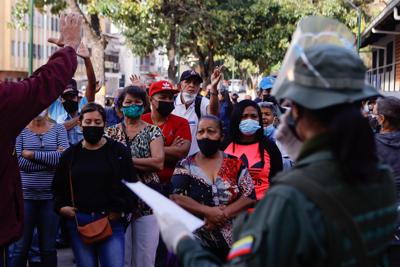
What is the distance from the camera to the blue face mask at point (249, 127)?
22.7ft

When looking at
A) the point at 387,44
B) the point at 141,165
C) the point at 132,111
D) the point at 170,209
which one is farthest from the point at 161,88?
the point at 387,44

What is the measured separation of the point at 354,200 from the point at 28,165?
5.48 meters

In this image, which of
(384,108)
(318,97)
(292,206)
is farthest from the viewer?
(384,108)

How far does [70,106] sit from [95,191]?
3.34 metres

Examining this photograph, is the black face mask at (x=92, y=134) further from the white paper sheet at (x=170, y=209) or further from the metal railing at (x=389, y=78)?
the metal railing at (x=389, y=78)

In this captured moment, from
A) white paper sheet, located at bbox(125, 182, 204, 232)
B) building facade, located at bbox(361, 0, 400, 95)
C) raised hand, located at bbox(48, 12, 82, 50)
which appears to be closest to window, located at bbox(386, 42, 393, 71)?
building facade, located at bbox(361, 0, 400, 95)

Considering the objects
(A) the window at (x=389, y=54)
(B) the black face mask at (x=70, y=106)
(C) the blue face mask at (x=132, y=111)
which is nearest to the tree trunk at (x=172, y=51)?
(A) the window at (x=389, y=54)

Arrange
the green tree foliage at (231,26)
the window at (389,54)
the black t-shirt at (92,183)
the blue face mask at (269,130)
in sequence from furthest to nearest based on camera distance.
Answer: the green tree foliage at (231,26)
the window at (389,54)
the blue face mask at (269,130)
the black t-shirt at (92,183)

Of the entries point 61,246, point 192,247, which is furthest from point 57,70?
point 61,246

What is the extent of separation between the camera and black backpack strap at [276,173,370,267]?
2283 mm

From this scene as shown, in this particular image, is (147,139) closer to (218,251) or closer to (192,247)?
(218,251)

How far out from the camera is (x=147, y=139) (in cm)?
674

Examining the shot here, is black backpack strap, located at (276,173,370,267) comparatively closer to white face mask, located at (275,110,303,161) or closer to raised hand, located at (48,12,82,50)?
white face mask, located at (275,110,303,161)

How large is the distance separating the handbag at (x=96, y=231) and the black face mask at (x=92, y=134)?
67cm
